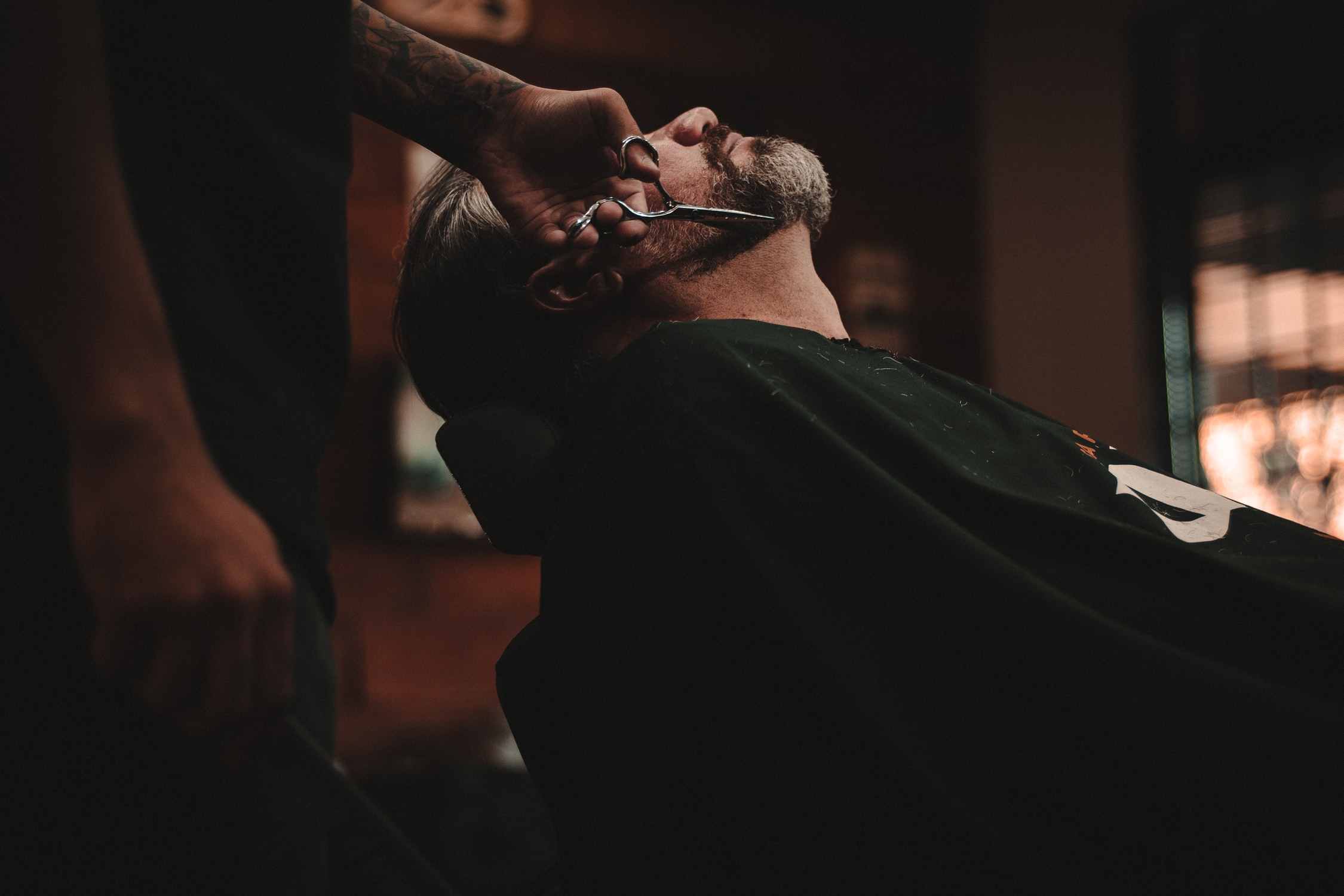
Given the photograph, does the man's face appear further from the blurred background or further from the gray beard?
the blurred background

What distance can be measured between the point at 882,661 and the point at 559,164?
2.28 feet

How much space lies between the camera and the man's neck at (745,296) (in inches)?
44.8

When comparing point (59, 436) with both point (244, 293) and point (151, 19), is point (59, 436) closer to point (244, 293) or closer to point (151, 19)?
point (244, 293)

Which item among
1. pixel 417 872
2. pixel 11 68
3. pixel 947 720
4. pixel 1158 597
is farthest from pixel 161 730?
pixel 1158 597

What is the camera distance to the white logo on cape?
0.87 meters

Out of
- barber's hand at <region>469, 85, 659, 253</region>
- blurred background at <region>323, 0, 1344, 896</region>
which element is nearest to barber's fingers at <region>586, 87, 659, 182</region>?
barber's hand at <region>469, 85, 659, 253</region>

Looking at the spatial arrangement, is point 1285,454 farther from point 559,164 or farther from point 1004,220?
point 559,164

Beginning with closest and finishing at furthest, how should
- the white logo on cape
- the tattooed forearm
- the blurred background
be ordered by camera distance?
the white logo on cape, the tattooed forearm, the blurred background

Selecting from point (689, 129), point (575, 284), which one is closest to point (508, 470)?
point (575, 284)

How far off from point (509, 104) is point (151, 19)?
56cm

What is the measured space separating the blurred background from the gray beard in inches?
75.5

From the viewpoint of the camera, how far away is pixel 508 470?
0.91 meters

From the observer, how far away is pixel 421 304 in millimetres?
1260

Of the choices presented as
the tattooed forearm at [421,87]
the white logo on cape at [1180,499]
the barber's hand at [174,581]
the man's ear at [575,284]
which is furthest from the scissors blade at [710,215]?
the barber's hand at [174,581]
